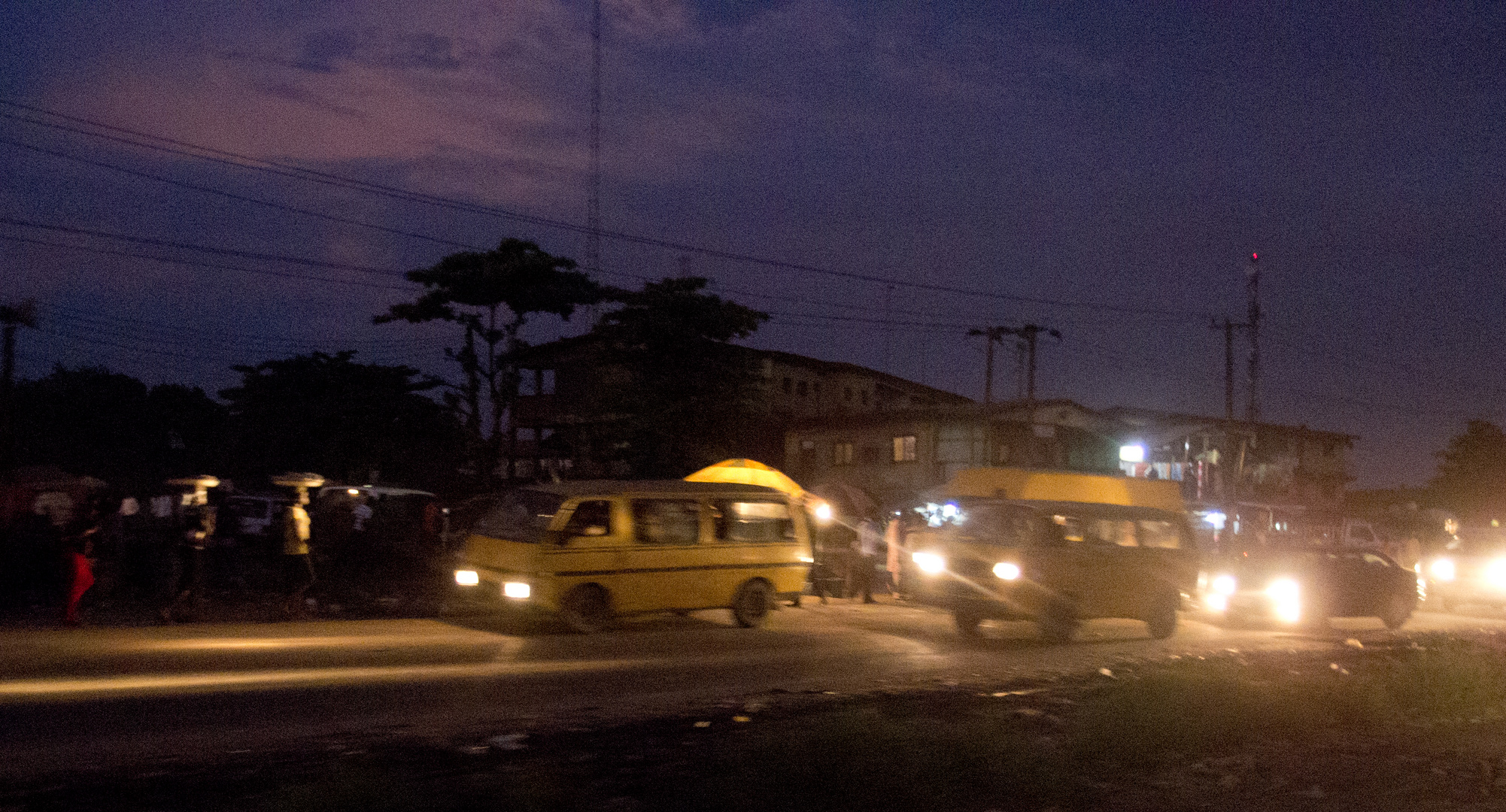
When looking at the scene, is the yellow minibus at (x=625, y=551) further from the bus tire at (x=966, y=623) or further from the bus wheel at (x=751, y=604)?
the bus tire at (x=966, y=623)

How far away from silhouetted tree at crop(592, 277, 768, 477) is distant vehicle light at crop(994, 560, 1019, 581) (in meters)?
19.7

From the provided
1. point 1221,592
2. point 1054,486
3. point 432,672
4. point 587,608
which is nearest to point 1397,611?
point 1221,592

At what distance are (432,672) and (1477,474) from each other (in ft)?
191

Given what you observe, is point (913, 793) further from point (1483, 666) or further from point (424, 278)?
point (424, 278)

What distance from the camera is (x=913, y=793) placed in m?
6.77

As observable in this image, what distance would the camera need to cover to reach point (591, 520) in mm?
14695

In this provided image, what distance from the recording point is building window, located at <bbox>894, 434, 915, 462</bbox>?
46.7 m

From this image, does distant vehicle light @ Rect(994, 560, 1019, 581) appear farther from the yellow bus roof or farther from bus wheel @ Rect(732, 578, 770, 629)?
the yellow bus roof

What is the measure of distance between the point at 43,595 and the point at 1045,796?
1591cm

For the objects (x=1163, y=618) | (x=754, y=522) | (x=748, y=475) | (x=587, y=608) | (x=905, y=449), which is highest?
(x=905, y=449)

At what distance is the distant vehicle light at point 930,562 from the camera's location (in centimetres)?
1566

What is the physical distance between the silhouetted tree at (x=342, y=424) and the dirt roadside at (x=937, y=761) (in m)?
34.2

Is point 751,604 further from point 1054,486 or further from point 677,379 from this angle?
point 677,379

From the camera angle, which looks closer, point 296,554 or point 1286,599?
point 296,554
